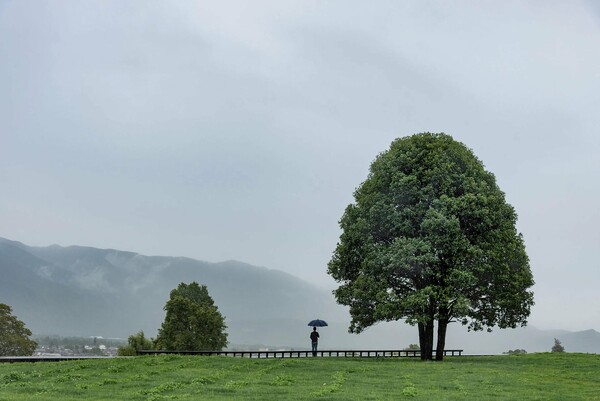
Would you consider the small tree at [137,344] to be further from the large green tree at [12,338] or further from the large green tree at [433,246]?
the large green tree at [433,246]

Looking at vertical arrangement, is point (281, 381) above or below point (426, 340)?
below

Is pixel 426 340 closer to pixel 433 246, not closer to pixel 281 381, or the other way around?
pixel 433 246

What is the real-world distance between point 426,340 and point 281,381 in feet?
73.6

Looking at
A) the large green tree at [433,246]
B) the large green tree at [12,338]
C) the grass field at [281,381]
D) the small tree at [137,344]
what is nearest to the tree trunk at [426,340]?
the large green tree at [433,246]

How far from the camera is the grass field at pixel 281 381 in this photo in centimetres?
2683

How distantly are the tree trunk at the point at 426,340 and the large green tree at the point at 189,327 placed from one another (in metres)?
29.4

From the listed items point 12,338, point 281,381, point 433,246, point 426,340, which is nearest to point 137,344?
point 12,338

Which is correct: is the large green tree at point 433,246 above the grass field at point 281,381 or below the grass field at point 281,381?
above

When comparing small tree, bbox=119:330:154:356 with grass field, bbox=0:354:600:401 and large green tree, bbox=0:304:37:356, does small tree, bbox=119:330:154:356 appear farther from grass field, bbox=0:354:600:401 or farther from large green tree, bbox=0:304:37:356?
grass field, bbox=0:354:600:401

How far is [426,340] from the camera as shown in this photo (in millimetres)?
50500

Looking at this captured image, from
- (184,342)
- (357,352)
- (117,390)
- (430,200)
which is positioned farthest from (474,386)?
(184,342)

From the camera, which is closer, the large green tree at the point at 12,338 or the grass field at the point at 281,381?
the grass field at the point at 281,381

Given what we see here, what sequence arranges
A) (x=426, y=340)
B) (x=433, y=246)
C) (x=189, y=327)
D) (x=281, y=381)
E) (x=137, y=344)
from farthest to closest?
(x=137, y=344) < (x=189, y=327) < (x=426, y=340) < (x=433, y=246) < (x=281, y=381)

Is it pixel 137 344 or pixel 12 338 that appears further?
pixel 137 344
